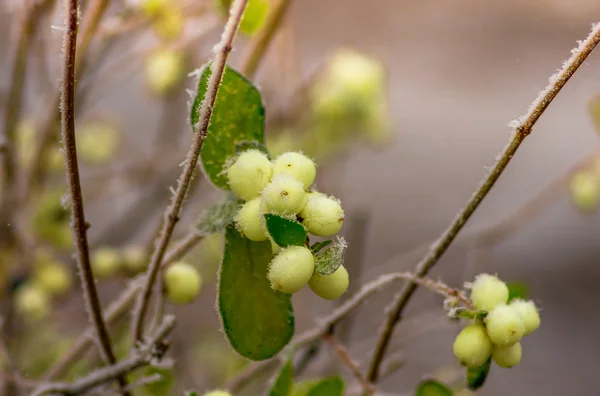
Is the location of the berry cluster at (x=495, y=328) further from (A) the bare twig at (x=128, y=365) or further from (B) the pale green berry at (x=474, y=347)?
(A) the bare twig at (x=128, y=365)

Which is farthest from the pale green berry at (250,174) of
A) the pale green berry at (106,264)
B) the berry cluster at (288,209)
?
the pale green berry at (106,264)

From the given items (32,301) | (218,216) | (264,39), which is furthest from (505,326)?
(32,301)

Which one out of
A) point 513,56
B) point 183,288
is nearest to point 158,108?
point 513,56

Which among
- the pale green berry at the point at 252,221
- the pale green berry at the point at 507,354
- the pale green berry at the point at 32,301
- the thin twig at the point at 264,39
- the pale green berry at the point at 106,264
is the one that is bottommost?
the pale green berry at the point at 507,354

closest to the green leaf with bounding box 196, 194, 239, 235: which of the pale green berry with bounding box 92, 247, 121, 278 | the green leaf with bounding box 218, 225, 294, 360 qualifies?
the green leaf with bounding box 218, 225, 294, 360

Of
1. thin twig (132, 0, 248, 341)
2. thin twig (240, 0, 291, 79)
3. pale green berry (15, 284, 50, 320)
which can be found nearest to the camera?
thin twig (132, 0, 248, 341)

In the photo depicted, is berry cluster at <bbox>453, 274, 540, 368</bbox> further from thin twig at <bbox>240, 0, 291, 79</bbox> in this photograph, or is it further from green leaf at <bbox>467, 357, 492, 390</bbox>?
thin twig at <bbox>240, 0, 291, 79</bbox>
